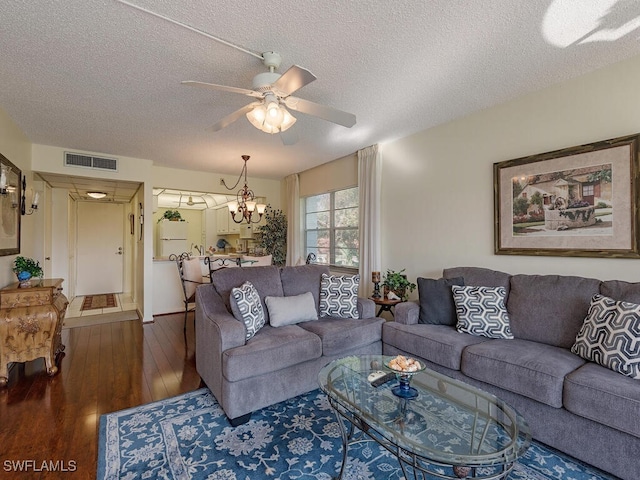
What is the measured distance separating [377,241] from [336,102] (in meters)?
1.92

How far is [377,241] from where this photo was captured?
4.16 meters

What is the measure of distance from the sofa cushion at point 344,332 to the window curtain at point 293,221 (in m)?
2.92

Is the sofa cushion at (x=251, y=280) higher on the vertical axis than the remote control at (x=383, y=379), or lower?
higher

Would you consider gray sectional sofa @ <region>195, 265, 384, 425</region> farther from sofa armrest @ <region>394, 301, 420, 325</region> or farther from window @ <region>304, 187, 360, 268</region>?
window @ <region>304, 187, 360, 268</region>

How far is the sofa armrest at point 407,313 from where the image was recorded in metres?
2.86

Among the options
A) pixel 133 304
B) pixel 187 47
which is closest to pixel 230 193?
pixel 133 304

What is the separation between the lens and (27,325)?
9.22 ft

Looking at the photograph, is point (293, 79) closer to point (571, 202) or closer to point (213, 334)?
point (213, 334)

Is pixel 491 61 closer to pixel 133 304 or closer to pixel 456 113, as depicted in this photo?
pixel 456 113

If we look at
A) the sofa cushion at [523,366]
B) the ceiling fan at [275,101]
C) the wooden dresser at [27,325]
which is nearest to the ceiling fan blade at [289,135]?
the ceiling fan at [275,101]

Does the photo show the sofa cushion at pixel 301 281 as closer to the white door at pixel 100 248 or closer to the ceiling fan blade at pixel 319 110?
the ceiling fan blade at pixel 319 110

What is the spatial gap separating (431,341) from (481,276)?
2.94 feet

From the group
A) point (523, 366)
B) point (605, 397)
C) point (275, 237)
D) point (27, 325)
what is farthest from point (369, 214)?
point (27, 325)

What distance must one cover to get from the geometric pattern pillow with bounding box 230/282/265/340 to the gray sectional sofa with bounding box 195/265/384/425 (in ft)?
0.23
